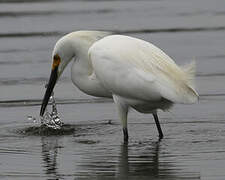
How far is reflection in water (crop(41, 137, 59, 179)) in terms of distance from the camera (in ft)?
31.1

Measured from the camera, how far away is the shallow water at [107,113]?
966 cm

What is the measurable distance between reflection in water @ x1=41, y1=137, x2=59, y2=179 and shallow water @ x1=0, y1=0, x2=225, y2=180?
0.03 feet

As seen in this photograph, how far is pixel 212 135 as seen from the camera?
36.9 feet

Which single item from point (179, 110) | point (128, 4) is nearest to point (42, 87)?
point (179, 110)

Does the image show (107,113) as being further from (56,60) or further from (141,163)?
(141,163)

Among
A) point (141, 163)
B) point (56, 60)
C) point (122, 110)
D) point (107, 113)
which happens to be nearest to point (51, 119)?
point (56, 60)

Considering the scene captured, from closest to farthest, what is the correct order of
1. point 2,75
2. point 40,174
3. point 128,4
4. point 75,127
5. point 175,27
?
point 40,174 → point 75,127 → point 2,75 → point 175,27 → point 128,4

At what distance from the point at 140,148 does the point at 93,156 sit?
2.54ft

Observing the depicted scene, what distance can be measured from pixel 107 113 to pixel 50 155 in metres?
2.65

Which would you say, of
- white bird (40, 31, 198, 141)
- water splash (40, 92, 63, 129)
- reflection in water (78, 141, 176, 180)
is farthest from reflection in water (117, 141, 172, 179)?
water splash (40, 92, 63, 129)

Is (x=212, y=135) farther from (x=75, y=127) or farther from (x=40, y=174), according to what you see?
(x=40, y=174)

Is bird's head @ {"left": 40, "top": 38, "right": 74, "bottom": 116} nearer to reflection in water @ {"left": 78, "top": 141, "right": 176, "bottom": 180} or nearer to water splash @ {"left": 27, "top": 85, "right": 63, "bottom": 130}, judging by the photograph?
water splash @ {"left": 27, "top": 85, "right": 63, "bottom": 130}

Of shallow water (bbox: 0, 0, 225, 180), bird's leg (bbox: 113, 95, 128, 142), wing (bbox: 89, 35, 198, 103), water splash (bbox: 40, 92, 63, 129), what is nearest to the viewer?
shallow water (bbox: 0, 0, 225, 180)

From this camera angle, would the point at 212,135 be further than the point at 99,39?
No
